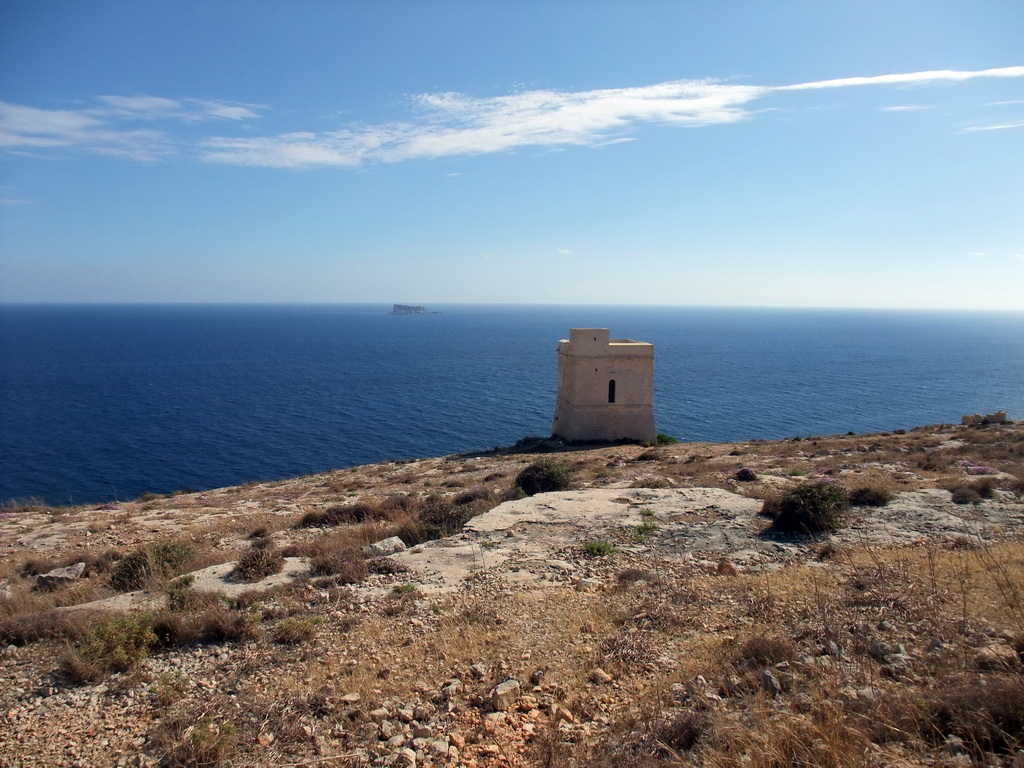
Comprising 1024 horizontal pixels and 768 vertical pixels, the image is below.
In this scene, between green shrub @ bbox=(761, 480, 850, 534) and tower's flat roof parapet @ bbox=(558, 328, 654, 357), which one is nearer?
green shrub @ bbox=(761, 480, 850, 534)

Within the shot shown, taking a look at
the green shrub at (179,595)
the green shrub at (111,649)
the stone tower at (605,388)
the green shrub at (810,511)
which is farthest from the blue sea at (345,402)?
the green shrub at (810,511)

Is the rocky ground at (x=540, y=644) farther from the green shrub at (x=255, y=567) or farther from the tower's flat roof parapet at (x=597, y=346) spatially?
the tower's flat roof parapet at (x=597, y=346)

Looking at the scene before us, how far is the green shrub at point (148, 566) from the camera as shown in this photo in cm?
932

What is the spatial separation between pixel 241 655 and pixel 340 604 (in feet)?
4.82

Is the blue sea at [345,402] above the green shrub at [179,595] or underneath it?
underneath

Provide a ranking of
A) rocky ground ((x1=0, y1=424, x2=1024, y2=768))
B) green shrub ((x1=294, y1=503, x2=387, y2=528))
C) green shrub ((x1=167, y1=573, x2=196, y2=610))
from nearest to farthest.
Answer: rocky ground ((x1=0, y1=424, x2=1024, y2=768)) < green shrub ((x1=167, y1=573, x2=196, y2=610)) < green shrub ((x1=294, y1=503, x2=387, y2=528))

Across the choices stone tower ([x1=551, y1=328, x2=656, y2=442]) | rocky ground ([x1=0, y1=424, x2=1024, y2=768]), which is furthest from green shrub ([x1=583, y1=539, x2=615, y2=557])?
stone tower ([x1=551, y1=328, x2=656, y2=442])

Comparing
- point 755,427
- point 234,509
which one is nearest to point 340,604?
point 234,509

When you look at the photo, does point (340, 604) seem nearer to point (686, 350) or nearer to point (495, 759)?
point (495, 759)

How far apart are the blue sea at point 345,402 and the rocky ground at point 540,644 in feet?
102

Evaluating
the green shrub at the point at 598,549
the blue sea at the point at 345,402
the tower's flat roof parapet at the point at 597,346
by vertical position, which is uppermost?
the tower's flat roof parapet at the point at 597,346

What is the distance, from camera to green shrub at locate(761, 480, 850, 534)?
1055 centimetres

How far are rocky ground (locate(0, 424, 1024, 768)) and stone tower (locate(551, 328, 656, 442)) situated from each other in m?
19.5

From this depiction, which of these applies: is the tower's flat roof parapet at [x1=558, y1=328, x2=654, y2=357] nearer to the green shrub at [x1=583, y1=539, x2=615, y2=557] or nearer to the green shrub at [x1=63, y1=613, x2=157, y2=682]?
the green shrub at [x1=583, y1=539, x2=615, y2=557]
